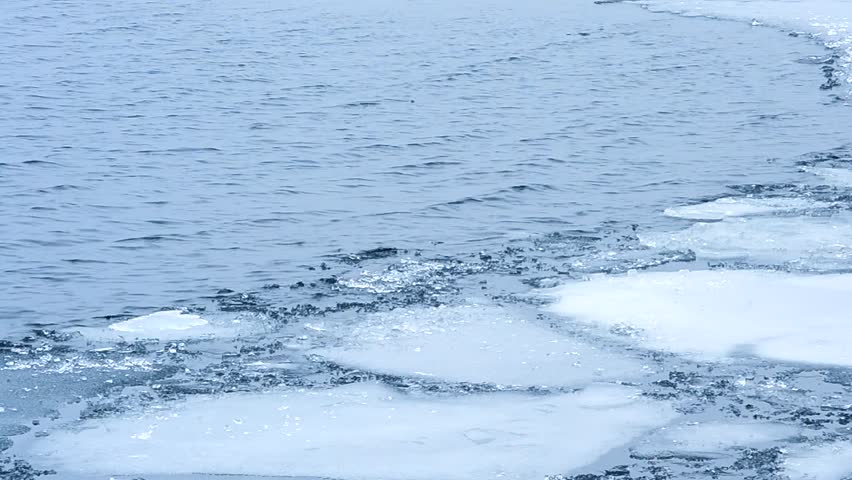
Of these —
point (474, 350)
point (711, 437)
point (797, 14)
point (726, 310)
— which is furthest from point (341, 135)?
point (797, 14)

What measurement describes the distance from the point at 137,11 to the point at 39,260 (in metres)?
18.7

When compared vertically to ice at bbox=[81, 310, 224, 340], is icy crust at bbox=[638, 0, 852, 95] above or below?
below

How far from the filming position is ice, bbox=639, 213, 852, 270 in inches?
450

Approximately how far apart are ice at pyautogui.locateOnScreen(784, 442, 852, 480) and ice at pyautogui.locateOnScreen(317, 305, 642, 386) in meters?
1.56

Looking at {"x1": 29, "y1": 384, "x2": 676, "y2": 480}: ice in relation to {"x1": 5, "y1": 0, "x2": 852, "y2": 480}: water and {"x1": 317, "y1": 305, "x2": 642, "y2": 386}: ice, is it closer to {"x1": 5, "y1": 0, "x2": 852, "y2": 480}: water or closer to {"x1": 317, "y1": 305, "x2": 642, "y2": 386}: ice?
{"x1": 5, "y1": 0, "x2": 852, "y2": 480}: water

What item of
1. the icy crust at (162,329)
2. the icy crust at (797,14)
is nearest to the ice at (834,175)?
the icy crust at (797,14)

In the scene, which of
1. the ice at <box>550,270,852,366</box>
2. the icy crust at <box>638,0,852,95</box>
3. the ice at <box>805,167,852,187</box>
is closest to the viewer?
the ice at <box>550,270,852,366</box>

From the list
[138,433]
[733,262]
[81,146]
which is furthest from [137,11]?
[138,433]

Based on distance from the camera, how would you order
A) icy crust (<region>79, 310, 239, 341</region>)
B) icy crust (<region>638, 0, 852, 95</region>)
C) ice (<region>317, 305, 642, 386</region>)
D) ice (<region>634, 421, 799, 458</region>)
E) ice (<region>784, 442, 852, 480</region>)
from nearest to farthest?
ice (<region>784, 442, 852, 480</region>)
ice (<region>634, 421, 799, 458</region>)
ice (<region>317, 305, 642, 386</region>)
icy crust (<region>79, 310, 239, 341</region>)
icy crust (<region>638, 0, 852, 95</region>)

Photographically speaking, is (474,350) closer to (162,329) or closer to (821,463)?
(162,329)

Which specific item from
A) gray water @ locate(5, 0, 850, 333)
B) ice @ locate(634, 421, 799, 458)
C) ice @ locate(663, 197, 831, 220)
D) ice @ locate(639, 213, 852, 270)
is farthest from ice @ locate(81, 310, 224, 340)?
ice @ locate(663, 197, 831, 220)

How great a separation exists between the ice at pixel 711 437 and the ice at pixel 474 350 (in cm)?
93

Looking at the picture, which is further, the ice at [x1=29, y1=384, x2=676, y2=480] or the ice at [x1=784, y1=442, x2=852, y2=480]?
the ice at [x1=29, y1=384, x2=676, y2=480]

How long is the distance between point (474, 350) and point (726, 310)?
2125 mm
